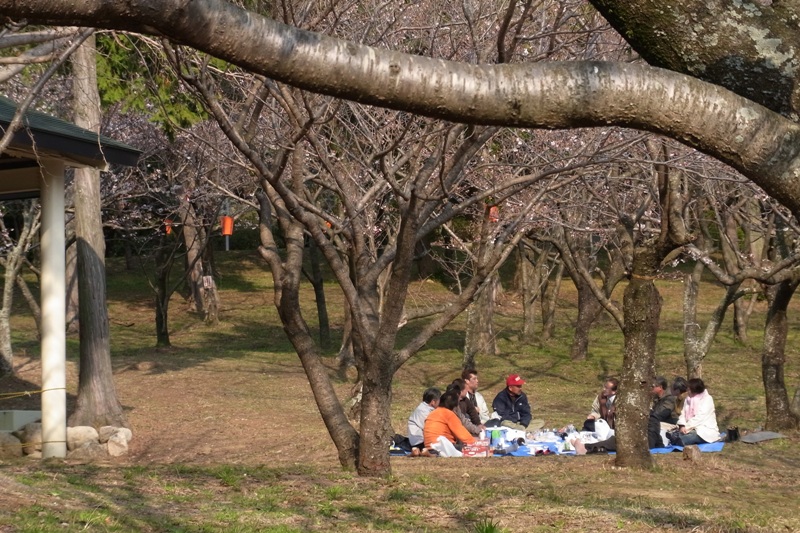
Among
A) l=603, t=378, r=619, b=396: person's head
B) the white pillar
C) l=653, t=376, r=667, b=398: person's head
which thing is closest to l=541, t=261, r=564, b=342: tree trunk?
l=653, t=376, r=667, b=398: person's head

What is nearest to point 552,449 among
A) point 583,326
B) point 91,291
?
point 91,291

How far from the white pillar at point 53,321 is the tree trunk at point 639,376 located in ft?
18.9

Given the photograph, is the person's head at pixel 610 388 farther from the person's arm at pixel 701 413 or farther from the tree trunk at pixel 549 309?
the tree trunk at pixel 549 309

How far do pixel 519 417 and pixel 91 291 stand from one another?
5830 millimetres

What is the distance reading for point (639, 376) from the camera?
9.29 metres

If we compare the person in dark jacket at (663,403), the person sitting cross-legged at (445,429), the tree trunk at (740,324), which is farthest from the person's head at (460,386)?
the tree trunk at (740,324)

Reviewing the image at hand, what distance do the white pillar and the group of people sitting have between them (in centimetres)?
387

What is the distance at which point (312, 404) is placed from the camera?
15914mm

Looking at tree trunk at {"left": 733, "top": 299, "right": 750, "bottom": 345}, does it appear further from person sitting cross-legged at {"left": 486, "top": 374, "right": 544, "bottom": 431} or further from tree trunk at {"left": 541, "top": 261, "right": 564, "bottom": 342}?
person sitting cross-legged at {"left": 486, "top": 374, "right": 544, "bottom": 431}

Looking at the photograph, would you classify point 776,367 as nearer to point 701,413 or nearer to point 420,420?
point 701,413

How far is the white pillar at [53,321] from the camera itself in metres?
10.4

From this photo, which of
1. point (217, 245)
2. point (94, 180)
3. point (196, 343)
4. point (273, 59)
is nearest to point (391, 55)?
point (273, 59)

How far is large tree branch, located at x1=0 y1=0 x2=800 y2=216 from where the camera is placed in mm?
2475

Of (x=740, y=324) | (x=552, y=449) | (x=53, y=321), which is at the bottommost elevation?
(x=552, y=449)
